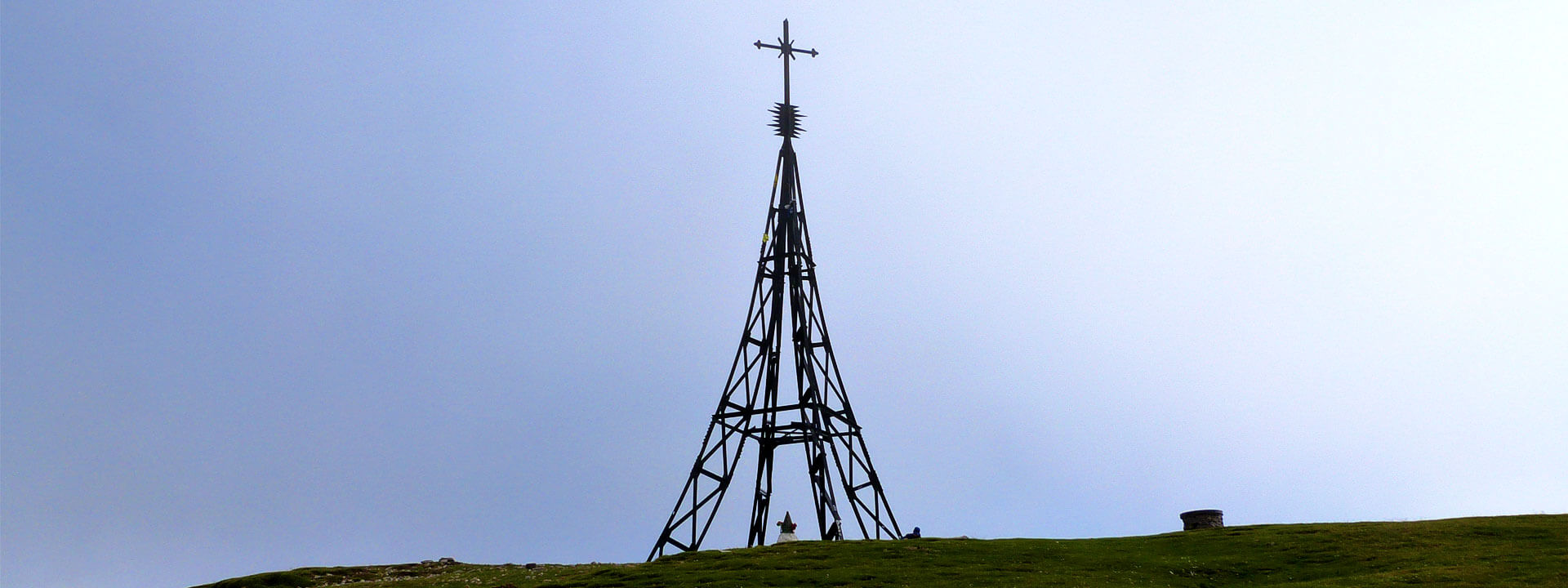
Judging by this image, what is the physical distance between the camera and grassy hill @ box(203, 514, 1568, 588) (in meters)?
35.6

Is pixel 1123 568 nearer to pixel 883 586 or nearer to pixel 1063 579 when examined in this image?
pixel 1063 579

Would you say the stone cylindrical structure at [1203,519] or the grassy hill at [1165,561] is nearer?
the grassy hill at [1165,561]

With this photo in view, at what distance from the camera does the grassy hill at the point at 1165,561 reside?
35625 millimetres

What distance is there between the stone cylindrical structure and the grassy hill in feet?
6.29

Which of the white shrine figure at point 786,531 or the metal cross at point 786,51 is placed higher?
the metal cross at point 786,51

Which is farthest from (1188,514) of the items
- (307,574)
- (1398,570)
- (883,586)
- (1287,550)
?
(307,574)

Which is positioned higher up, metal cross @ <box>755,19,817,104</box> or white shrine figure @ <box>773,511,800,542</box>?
metal cross @ <box>755,19,817,104</box>

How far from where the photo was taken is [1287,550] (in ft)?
132

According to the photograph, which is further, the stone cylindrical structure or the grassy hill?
the stone cylindrical structure

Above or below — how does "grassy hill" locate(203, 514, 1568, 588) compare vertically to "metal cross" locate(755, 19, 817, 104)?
below

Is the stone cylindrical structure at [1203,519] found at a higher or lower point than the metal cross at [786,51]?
lower

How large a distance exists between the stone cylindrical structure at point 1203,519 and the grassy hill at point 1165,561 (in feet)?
6.29

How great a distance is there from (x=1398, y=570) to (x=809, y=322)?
28135mm

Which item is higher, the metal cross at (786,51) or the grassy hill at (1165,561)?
the metal cross at (786,51)
